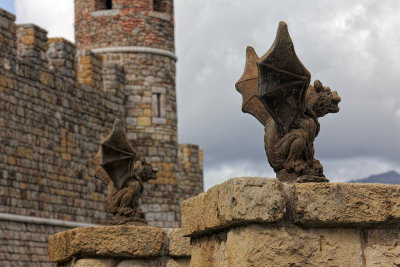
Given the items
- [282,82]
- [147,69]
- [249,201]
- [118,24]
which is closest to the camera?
[249,201]

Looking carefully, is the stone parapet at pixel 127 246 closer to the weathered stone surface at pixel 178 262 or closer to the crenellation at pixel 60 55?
the weathered stone surface at pixel 178 262

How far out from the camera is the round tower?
62.2ft

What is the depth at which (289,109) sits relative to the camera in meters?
4.57

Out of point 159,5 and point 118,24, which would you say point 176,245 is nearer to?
point 118,24

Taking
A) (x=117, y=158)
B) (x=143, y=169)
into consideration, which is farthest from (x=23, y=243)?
(x=117, y=158)

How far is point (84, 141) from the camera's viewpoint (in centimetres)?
1789

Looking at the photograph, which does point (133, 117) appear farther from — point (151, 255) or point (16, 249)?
point (151, 255)

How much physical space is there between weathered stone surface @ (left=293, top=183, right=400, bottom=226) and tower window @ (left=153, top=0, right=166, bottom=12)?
15.8 m

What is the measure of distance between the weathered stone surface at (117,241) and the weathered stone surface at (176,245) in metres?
0.06

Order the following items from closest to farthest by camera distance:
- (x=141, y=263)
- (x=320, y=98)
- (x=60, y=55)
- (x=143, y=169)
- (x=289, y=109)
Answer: (x=289, y=109)
(x=320, y=98)
(x=141, y=263)
(x=143, y=169)
(x=60, y=55)

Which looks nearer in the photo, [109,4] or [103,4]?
[103,4]

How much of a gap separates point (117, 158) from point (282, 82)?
3.39m

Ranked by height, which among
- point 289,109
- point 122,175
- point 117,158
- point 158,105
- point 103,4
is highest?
point 103,4

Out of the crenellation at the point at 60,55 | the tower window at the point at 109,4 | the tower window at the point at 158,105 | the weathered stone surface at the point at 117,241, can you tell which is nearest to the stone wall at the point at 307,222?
the weathered stone surface at the point at 117,241
